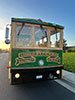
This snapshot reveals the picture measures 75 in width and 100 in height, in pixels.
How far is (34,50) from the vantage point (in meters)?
6.74

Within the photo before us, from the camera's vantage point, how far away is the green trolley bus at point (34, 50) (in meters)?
6.46

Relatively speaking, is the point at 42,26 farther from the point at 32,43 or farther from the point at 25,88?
the point at 25,88

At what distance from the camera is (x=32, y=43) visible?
676cm

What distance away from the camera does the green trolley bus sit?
6465 mm

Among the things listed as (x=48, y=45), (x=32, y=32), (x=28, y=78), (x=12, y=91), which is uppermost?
(x=32, y=32)

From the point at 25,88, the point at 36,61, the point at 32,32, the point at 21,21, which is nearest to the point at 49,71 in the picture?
the point at 36,61

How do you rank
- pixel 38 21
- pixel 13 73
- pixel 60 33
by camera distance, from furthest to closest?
pixel 60 33 → pixel 38 21 → pixel 13 73

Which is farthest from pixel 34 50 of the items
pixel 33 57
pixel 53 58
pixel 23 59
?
pixel 53 58

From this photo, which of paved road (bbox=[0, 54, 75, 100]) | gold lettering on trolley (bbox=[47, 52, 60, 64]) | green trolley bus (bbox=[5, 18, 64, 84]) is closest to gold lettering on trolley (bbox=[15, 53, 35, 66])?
green trolley bus (bbox=[5, 18, 64, 84])

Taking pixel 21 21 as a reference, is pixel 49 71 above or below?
below

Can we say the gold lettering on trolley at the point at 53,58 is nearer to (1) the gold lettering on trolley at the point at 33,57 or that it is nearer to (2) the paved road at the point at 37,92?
(1) the gold lettering on trolley at the point at 33,57

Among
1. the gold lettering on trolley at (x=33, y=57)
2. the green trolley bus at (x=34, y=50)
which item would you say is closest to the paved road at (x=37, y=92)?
the green trolley bus at (x=34, y=50)

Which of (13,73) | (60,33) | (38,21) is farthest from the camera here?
(60,33)

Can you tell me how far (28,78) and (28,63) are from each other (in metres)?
0.59
